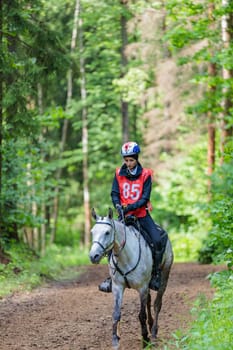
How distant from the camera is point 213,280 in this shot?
11562 mm

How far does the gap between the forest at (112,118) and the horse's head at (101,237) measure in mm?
1519

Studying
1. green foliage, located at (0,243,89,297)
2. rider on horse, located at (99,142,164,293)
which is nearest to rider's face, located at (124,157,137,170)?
rider on horse, located at (99,142,164,293)

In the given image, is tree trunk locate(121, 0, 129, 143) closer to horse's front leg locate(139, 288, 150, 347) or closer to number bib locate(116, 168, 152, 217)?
number bib locate(116, 168, 152, 217)

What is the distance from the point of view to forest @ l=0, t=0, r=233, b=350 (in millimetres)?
15961

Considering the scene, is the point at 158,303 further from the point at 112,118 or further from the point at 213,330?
the point at 112,118

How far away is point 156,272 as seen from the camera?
9266mm

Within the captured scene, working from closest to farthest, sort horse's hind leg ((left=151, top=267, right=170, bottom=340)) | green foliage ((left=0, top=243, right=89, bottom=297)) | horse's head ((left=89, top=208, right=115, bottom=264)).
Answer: horse's head ((left=89, top=208, right=115, bottom=264))
horse's hind leg ((left=151, top=267, right=170, bottom=340))
green foliage ((left=0, top=243, right=89, bottom=297))

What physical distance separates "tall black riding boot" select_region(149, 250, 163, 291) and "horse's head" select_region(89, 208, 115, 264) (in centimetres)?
134

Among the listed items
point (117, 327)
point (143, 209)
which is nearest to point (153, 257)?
point (143, 209)

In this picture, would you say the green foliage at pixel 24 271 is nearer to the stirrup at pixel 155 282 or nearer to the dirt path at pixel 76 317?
the dirt path at pixel 76 317

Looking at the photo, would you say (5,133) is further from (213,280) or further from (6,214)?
(213,280)

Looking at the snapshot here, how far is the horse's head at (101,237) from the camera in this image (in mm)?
7465

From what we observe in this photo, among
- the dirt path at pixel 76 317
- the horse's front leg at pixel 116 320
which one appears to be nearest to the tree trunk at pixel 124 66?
the dirt path at pixel 76 317

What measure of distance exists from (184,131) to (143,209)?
1000 inches
